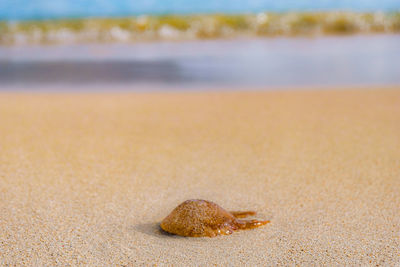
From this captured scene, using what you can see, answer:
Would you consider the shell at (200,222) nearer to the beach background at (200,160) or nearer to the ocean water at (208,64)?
the beach background at (200,160)

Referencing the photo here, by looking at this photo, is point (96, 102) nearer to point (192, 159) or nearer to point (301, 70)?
point (192, 159)

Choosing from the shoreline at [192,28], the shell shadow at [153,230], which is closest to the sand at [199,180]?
the shell shadow at [153,230]

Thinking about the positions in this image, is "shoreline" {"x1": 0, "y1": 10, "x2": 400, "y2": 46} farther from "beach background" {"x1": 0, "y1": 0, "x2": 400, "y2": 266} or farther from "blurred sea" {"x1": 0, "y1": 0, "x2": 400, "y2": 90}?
"beach background" {"x1": 0, "y1": 0, "x2": 400, "y2": 266}

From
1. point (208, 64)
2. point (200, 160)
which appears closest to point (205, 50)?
point (208, 64)

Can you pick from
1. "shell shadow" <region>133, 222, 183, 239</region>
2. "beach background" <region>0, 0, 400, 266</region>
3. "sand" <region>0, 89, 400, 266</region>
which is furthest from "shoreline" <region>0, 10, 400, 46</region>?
"shell shadow" <region>133, 222, 183, 239</region>

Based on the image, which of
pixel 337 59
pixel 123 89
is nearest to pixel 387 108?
pixel 123 89

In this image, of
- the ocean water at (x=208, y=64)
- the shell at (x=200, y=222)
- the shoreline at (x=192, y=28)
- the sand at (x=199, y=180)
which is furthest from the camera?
the shoreline at (x=192, y=28)
